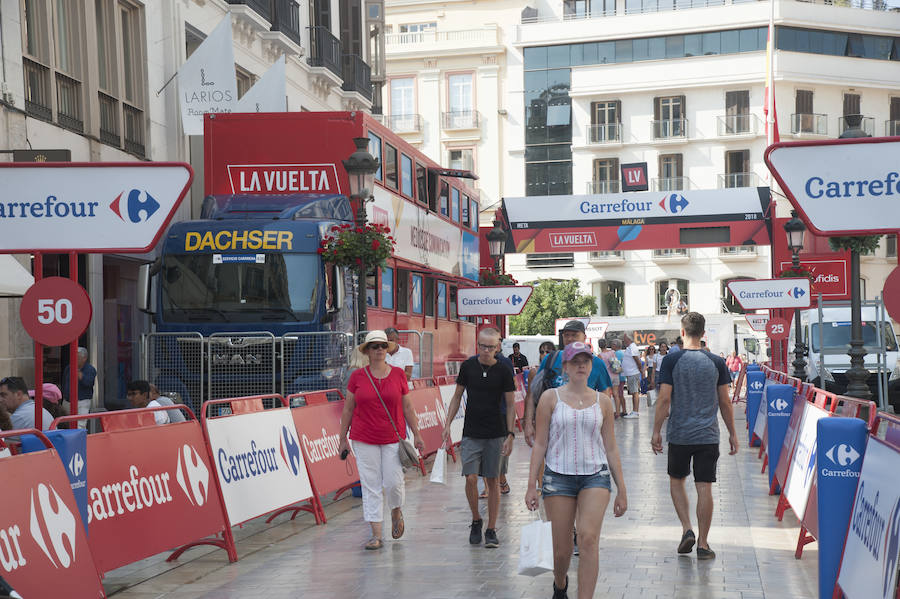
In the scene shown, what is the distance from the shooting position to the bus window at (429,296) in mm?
22797

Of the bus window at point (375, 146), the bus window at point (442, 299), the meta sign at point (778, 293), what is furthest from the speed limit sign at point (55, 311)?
the bus window at point (442, 299)

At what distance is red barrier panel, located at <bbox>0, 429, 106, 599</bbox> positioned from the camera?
6023 mm

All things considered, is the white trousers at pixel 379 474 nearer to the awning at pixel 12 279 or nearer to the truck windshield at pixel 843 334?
the awning at pixel 12 279

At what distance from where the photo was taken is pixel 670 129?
213ft

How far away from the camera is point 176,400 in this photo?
600 inches

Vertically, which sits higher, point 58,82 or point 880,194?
point 58,82

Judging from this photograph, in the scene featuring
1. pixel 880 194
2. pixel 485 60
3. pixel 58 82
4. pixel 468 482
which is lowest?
pixel 468 482

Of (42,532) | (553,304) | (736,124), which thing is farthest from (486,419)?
(736,124)

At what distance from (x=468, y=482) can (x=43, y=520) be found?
4363mm

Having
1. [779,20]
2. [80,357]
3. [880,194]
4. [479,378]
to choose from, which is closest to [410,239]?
[80,357]

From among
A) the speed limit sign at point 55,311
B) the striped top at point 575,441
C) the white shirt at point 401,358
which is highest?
the speed limit sign at point 55,311

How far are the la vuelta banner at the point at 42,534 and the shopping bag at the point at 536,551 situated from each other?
2593 millimetres

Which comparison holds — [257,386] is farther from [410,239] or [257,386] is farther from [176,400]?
[410,239]

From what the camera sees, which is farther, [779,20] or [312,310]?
[779,20]
